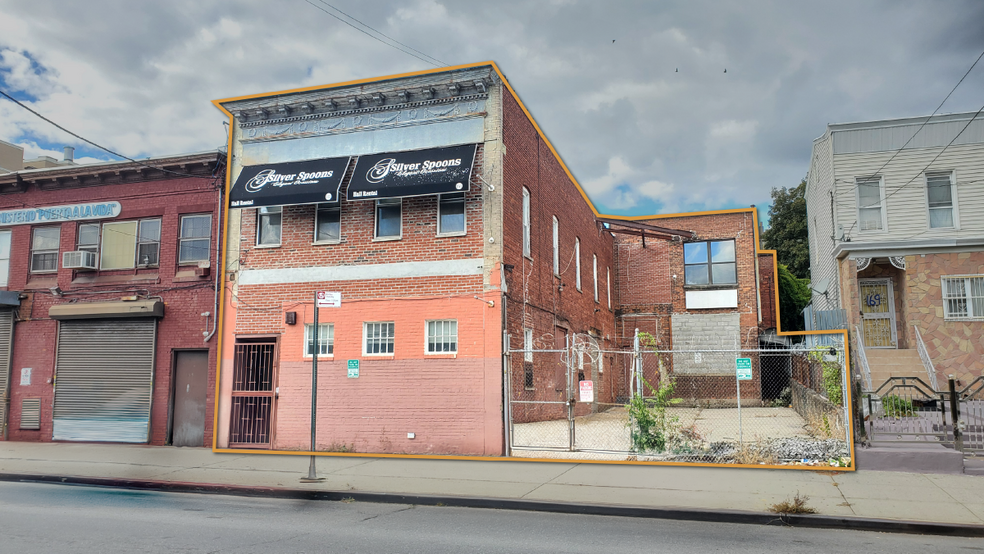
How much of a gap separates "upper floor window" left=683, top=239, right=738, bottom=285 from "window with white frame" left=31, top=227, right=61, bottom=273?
74.9 feet

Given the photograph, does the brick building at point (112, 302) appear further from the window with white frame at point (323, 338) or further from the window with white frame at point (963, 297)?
the window with white frame at point (963, 297)

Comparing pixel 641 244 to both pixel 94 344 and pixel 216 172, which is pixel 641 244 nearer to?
pixel 216 172

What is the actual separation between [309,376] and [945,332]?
56.7 ft

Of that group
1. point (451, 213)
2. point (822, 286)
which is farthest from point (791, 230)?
point (451, 213)

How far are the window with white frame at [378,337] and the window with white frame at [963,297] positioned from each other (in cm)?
1559

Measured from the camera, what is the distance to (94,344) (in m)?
18.4

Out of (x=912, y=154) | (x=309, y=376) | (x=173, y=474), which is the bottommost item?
(x=173, y=474)

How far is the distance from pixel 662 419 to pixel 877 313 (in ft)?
38.7

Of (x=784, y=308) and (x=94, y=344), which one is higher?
(x=784, y=308)

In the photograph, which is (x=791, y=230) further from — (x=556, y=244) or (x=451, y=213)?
(x=451, y=213)

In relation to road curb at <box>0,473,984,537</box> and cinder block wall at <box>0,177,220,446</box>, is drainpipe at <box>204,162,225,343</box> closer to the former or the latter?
cinder block wall at <box>0,177,220,446</box>

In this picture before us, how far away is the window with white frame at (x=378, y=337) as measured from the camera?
15.3 meters

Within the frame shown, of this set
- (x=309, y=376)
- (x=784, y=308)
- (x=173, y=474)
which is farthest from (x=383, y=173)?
(x=784, y=308)

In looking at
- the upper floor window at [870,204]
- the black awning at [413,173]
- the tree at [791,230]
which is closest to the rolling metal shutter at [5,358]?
the black awning at [413,173]
